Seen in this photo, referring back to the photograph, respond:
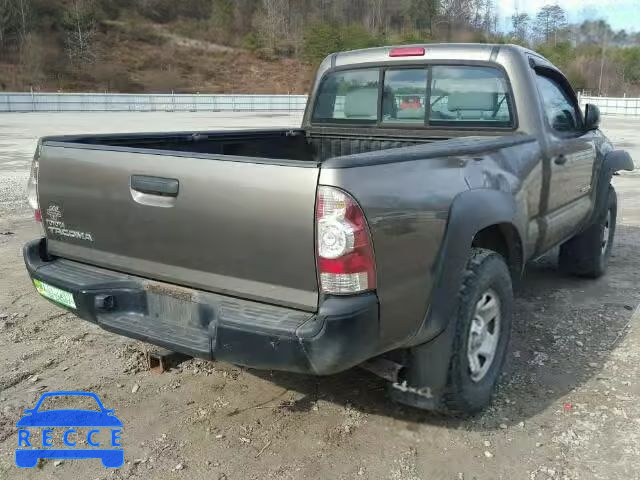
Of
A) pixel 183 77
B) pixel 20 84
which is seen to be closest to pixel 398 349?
pixel 20 84

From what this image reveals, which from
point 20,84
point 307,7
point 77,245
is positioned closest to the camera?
point 77,245

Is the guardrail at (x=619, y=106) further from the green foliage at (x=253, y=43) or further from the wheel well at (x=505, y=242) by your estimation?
the green foliage at (x=253, y=43)

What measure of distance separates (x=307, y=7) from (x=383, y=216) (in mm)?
Answer: 98169

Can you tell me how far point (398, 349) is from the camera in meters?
2.95

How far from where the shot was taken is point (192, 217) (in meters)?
2.70

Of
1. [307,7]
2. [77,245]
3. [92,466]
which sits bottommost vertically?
[92,466]

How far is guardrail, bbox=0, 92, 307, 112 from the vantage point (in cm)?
3706

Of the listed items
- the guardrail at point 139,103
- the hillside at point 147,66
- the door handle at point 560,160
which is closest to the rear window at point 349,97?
the door handle at point 560,160

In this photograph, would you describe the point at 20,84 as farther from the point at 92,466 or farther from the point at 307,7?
the point at 92,466

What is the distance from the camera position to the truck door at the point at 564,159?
411cm

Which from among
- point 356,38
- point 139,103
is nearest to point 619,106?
point 139,103

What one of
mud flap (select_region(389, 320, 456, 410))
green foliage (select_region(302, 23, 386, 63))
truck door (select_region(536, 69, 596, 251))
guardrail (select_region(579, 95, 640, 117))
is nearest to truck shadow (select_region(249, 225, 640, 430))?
mud flap (select_region(389, 320, 456, 410))

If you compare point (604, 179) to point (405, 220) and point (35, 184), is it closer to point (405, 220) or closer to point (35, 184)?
point (405, 220)

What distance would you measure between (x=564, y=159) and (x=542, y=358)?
4.46ft
